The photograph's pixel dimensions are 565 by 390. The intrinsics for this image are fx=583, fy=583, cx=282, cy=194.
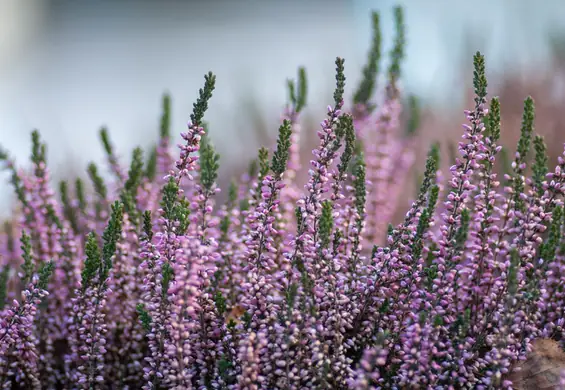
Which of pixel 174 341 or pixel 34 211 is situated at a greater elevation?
pixel 34 211

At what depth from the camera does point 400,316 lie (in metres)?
2.72

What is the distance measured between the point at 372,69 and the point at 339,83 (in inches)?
69.4

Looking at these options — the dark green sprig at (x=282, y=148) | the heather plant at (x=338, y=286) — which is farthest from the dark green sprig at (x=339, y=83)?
the dark green sprig at (x=282, y=148)

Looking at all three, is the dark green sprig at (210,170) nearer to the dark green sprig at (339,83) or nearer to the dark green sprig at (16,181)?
the dark green sprig at (339,83)

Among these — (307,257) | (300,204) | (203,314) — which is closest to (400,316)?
(307,257)

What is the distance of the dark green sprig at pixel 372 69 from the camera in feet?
14.3

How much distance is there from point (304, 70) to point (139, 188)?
1504 mm

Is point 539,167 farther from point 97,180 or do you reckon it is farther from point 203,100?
point 97,180

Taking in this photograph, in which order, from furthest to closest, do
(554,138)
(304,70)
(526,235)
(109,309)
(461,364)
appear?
(554,138) → (304,70) → (109,309) → (526,235) → (461,364)

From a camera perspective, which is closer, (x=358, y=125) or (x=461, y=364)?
(x=461, y=364)

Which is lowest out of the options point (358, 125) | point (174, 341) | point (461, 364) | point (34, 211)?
point (461, 364)

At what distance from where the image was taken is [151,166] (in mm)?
4516

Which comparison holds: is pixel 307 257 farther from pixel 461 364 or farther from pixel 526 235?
pixel 526 235

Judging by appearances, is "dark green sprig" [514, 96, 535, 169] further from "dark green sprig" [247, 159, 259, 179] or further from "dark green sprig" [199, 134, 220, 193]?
"dark green sprig" [247, 159, 259, 179]
